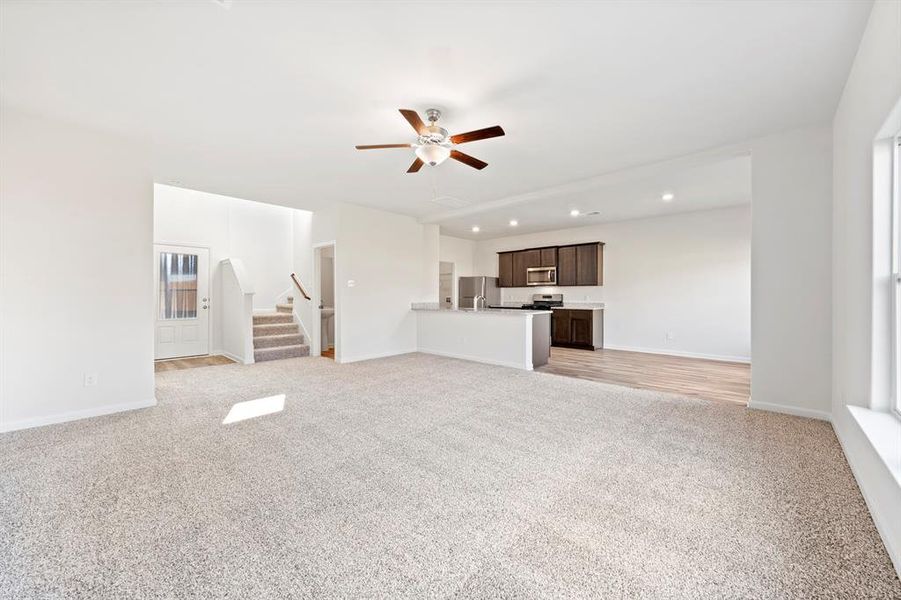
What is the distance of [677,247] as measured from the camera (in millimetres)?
6824

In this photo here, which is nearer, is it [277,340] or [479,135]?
[479,135]

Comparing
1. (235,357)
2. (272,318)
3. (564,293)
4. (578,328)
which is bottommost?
(235,357)

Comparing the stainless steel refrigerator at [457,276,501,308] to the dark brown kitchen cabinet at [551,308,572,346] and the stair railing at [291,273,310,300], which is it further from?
the stair railing at [291,273,310,300]

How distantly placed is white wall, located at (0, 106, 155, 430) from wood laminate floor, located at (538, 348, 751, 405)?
5.05m

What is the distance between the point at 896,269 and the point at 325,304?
8457mm

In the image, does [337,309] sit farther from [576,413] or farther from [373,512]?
[373,512]

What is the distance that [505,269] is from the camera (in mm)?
9266

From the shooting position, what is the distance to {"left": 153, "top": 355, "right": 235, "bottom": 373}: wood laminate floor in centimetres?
567

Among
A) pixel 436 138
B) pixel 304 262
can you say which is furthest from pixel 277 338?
pixel 436 138

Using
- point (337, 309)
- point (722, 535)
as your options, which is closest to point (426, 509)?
point (722, 535)

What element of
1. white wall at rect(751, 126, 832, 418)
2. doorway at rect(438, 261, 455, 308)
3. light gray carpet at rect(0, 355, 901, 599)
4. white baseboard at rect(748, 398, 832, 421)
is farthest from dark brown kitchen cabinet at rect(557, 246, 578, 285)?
light gray carpet at rect(0, 355, 901, 599)

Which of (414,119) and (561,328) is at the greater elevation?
(414,119)

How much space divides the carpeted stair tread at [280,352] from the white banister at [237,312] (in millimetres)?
151

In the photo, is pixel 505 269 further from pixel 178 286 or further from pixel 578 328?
pixel 178 286
